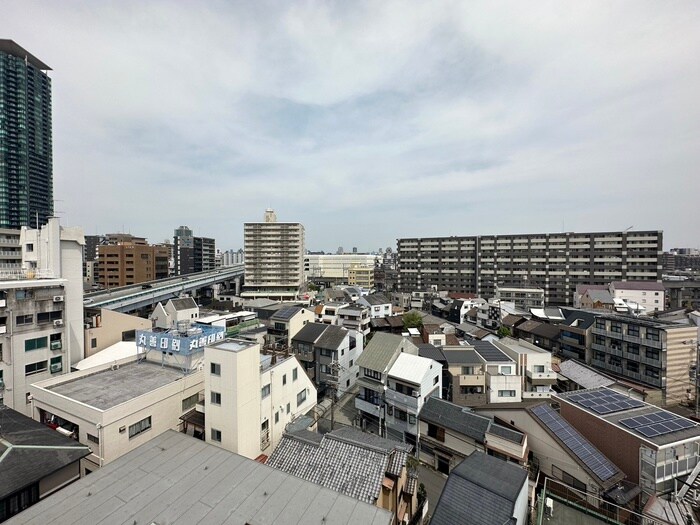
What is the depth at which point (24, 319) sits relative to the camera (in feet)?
87.8

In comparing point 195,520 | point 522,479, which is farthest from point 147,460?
point 522,479

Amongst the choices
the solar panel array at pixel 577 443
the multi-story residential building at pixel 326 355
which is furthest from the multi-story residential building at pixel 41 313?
the solar panel array at pixel 577 443

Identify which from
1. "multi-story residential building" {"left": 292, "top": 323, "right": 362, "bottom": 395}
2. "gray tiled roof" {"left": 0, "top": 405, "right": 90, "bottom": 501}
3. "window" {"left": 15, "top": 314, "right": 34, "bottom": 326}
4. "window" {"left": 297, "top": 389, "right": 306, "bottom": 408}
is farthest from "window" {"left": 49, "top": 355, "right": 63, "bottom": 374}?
"window" {"left": 297, "top": 389, "right": 306, "bottom": 408}

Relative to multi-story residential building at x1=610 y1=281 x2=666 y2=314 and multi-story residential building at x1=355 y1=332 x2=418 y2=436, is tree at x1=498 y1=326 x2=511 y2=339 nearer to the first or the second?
multi-story residential building at x1=355 y1=332 x2=418 y2=436

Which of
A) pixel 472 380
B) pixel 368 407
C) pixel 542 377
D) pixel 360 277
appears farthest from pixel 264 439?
pixel 360 277

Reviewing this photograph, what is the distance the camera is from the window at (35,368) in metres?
26.8

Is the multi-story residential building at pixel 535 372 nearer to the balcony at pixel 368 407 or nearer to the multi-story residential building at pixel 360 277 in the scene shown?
the balcony at pixel 368 407

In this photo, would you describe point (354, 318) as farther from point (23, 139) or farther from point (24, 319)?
point (23, 139)

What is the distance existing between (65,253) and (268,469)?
113ft

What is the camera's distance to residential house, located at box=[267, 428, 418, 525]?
638 inches

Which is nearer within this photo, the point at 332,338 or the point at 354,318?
the point at 332,338

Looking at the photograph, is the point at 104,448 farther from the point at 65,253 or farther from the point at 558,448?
the point at 558,448

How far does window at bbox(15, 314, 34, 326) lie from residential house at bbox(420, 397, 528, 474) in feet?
118

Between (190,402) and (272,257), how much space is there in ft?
291
